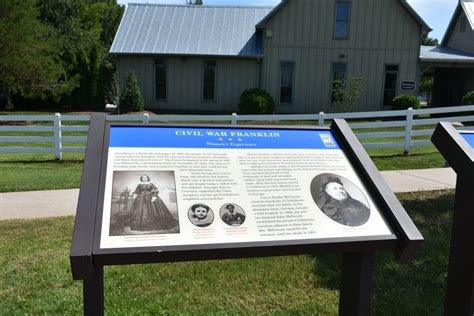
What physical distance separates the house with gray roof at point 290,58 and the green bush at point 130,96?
182cm

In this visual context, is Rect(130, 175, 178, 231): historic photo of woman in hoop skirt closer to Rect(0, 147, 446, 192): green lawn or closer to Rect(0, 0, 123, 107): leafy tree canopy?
Rect(0, 147, 446, 192): green lawn

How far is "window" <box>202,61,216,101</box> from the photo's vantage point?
24.3 m

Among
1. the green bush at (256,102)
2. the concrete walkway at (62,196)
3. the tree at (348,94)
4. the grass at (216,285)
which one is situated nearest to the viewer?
the grass at (216,285)

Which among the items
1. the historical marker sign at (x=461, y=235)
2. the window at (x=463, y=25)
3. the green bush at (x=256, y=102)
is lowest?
the green bush at (x=256, y=102)

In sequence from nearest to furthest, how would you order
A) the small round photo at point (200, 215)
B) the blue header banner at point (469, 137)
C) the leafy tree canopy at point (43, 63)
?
the small round photo at point (200, 215)
the blue header banner at point (469, 137)
the leafy tree canopy at point (43, 63)

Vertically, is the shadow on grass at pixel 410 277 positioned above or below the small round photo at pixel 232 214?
below

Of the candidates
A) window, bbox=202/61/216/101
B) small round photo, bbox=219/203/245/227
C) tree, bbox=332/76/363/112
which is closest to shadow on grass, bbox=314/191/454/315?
small round photo, bbox=219/203/245/227

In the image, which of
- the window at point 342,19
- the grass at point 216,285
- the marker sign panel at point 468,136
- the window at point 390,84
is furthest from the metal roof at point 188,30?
the marker sign panel at point 468,136

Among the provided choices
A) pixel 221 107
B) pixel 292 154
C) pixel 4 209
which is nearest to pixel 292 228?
pixel 292 154

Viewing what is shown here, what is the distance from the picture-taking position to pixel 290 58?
78.9 ft

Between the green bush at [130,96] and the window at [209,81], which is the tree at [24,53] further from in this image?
the window at [209,81]

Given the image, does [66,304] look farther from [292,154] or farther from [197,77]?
[197,77]

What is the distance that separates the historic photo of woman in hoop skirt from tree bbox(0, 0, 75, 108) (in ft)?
61.9

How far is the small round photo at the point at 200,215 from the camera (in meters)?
2.67
